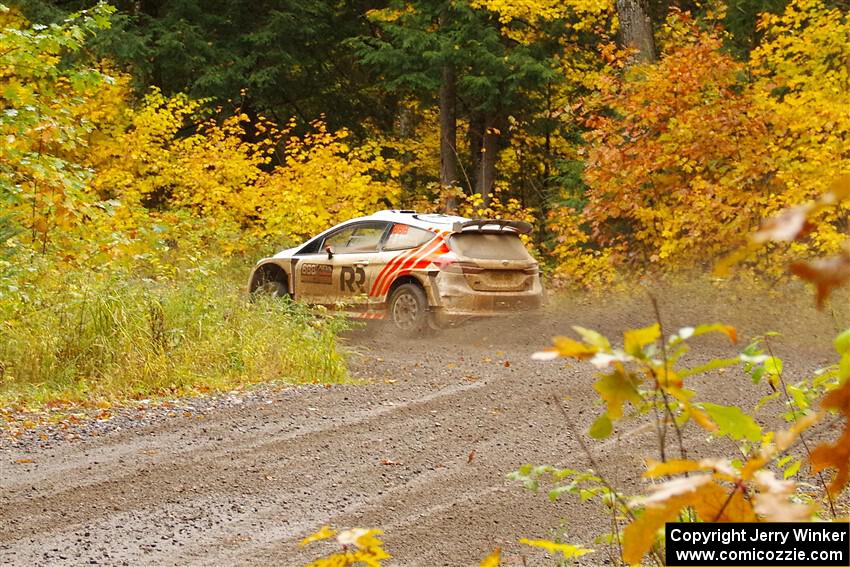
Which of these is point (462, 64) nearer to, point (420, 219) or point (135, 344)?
point (420, 219)

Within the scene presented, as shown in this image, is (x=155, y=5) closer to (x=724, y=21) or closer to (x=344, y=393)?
(x=724, y=21)

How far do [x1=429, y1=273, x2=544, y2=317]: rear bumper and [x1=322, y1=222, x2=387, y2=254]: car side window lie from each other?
1349 mm

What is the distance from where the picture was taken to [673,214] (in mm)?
16516

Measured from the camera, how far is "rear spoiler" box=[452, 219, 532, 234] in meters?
15.4

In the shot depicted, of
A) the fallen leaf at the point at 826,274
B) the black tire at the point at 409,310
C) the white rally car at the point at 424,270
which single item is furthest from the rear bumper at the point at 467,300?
the fallen leaf at the point at 826,274

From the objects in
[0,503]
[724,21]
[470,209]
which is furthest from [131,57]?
[0,503]

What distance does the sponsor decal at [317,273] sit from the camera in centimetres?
1638

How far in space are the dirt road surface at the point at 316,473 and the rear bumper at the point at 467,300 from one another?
405cm

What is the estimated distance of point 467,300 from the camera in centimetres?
1522

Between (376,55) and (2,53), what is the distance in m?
14.7

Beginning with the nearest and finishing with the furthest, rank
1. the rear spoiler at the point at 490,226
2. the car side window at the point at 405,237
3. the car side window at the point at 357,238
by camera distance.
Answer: the rear spoiler at the point at 490,226, the car side window at the point at 405,237, the car side window at the point at 357,238

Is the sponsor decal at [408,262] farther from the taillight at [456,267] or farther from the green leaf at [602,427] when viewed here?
the green leaf at [602,427]

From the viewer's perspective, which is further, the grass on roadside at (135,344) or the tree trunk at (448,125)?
the tree trunk at (448,125)

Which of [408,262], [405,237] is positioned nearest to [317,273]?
[405,237]
